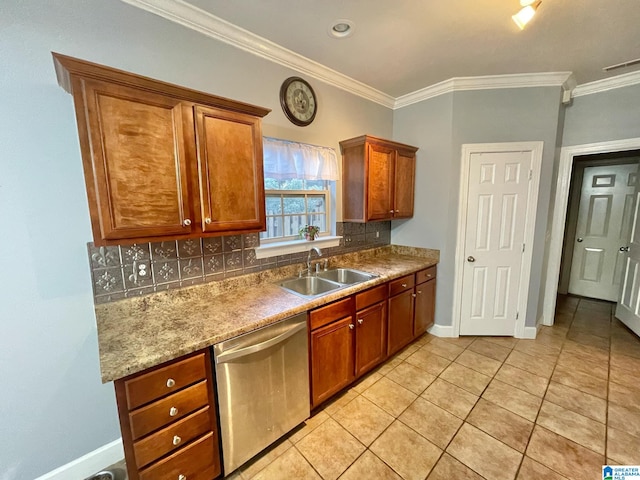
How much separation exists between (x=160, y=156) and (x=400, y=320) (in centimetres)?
235

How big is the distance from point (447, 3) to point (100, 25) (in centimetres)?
202

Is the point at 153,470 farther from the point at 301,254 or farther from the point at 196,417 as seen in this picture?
the point at 301,254

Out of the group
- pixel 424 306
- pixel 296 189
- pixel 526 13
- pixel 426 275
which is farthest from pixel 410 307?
pixel 526 13

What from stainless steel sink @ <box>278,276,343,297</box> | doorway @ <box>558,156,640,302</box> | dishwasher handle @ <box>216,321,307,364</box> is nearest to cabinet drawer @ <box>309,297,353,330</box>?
dishwasher handle @ <box>216,321,307,364</box>

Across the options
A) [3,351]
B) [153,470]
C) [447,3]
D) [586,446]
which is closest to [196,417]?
[153,470]

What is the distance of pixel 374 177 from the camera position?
2619 millimetres

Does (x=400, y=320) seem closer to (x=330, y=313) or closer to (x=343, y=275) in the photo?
(x=343, y=275)

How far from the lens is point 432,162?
9.63 feet

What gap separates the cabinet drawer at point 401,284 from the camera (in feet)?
7.81

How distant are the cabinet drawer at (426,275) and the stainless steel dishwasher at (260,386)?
59.8 inches

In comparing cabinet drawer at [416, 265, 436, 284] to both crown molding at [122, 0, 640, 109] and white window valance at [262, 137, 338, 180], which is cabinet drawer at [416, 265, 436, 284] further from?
crown molding at [122, 0, 640, 109]

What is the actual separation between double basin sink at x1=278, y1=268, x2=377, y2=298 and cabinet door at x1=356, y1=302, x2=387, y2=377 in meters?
0.29

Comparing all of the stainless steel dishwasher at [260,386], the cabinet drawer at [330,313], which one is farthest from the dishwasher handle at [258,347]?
the cabinet drawer at [330,313]

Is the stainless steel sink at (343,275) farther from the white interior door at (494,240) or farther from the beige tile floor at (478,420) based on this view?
the white interior door at (494,240)
